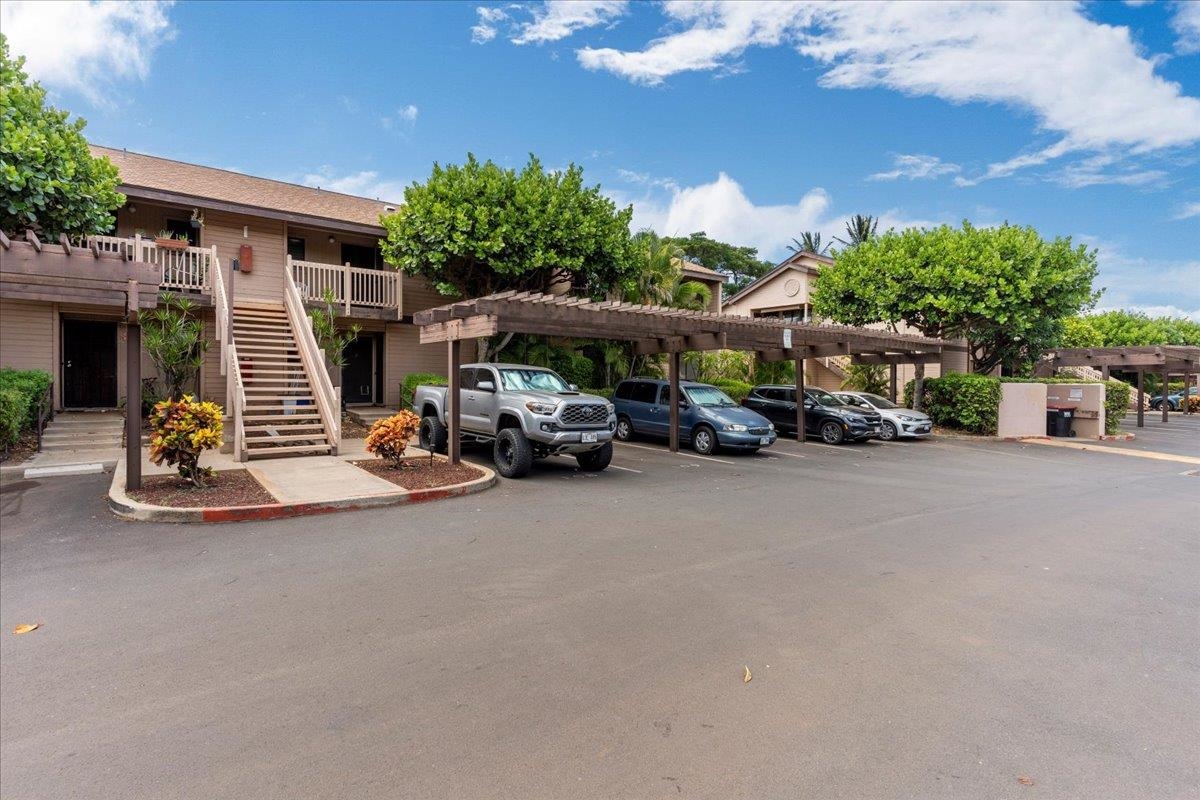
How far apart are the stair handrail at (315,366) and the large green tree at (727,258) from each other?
41.9 m

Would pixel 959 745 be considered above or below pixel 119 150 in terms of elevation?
below

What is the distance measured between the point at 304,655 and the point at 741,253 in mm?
56435

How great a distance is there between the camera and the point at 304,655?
3783 mm

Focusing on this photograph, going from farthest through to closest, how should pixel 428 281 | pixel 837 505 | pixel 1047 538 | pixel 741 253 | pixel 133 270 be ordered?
pixel 741 253, pixel 428 281, pixel 837 505, pixel 133 270, pixel 1047 538

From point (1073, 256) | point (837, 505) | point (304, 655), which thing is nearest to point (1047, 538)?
point (837, 505)

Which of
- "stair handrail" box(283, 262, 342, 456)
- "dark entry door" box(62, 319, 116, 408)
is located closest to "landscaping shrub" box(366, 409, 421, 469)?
"stair handrail" box(283, 262, 342, 456)

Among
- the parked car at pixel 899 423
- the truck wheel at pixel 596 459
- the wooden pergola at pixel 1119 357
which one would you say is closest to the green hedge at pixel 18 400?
the truck wheel at pixel 596 459

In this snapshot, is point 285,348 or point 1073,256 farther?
point 1073,256

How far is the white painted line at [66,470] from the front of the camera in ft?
31.7

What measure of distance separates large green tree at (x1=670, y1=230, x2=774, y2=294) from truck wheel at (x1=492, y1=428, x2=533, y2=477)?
1787 inches

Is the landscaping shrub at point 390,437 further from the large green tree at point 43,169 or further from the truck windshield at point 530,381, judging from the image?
the large green tree at point 43,169

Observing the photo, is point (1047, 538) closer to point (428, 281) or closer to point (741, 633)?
point (741, 633)

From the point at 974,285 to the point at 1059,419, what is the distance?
5272mm

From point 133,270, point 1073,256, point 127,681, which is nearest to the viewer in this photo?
point 127,681
